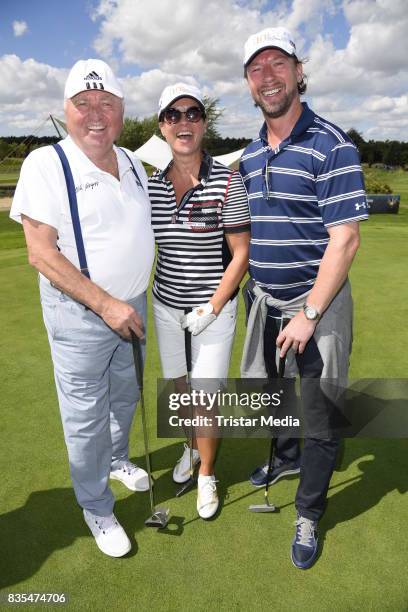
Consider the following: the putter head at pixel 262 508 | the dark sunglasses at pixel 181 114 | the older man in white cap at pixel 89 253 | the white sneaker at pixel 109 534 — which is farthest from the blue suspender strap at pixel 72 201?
the putter head at pixel 262 508

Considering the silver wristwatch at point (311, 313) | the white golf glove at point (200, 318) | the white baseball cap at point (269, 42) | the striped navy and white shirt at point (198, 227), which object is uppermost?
the white baseball cap at point (269, 42)

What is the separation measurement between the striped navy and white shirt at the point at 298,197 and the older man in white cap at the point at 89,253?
0.60 m

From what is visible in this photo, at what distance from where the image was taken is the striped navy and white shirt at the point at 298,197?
216cm

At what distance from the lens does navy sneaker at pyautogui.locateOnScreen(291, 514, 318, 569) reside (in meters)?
2.31

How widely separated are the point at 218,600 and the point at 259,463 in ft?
3.82

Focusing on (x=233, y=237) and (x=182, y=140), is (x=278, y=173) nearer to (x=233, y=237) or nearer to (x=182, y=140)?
(x=233, y=237)

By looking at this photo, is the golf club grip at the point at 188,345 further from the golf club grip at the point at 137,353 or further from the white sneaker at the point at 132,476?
the white sneaker at the point at 132,476

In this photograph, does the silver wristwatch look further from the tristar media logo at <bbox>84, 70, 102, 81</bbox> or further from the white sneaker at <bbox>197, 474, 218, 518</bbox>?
the tristar media logo at <bbox>84, 70, 102, 81</bbox>

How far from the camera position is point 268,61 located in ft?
7.81

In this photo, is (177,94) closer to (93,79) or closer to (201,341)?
(93,79)

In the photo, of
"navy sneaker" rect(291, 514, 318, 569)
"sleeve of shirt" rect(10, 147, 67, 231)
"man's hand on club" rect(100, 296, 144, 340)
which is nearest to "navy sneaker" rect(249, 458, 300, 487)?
"navy sneaker" rect(291, 514, 318, 569)

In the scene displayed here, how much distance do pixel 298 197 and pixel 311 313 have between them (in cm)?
56

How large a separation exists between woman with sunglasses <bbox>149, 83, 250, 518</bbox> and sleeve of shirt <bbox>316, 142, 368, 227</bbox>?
49 centimetres

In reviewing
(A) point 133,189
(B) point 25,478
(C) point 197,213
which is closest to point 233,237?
(C) point 197,213
